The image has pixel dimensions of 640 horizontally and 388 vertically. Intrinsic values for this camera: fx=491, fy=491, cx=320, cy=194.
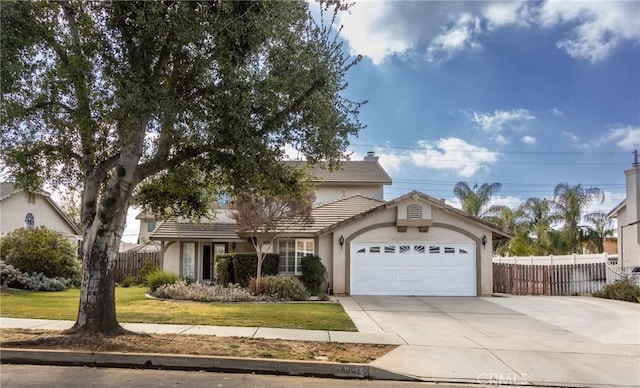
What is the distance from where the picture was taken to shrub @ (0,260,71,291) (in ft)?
59.9

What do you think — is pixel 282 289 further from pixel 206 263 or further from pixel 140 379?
pixel 140 379

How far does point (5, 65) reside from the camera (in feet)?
25.2

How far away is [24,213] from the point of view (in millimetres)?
27141

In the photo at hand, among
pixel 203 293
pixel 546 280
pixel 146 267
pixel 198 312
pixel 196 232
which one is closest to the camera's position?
pixel 198 312

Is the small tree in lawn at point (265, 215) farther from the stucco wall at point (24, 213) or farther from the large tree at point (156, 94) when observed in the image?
the stucco wall at point (24, 213)

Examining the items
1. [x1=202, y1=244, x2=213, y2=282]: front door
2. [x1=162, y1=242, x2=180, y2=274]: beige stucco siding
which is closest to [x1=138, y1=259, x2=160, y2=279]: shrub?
[x1=162, y1=242, x2=180, y2=274]: beige stucco siding

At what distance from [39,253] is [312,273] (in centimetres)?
1113

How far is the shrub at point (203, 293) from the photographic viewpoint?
1647 cm

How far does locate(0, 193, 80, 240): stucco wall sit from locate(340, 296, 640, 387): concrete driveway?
757 inches

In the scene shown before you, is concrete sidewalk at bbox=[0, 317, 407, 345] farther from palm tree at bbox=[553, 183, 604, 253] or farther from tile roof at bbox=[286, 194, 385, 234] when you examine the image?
palm tree at bbox=[553, 183, 604, 253]

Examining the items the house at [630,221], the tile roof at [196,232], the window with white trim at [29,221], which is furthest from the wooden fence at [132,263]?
the house at [630,221]

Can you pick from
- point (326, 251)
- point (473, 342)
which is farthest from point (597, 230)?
point (473, 342)

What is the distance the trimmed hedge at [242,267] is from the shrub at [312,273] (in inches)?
53.3

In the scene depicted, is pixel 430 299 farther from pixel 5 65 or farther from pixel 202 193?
pixel 5 65
